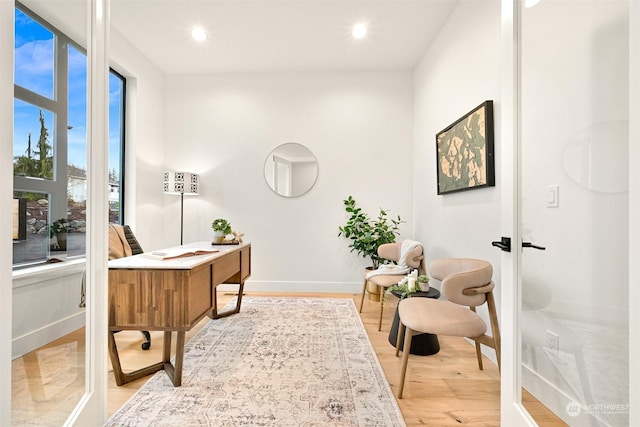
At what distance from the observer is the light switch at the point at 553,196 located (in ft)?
3.80

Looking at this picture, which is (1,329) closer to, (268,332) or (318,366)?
(318,366)

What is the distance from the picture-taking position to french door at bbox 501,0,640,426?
94cm

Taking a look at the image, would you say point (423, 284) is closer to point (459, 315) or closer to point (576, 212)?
point (459, 315)

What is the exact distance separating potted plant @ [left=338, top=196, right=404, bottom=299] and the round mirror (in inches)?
23.6

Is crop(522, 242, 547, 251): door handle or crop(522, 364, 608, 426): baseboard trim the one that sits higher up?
crop(522, 242, 547, 251): door handle

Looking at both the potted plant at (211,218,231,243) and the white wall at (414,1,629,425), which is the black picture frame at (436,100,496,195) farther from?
the potted plant at (211,218,231,243)

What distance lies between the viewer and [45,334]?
41.8 inches

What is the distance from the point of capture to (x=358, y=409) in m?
1.50

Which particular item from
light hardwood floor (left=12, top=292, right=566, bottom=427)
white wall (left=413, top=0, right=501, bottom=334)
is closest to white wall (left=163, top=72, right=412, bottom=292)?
white wall (left=413, top=0, right=501, bottom=334)

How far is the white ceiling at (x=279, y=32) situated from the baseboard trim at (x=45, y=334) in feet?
8.91

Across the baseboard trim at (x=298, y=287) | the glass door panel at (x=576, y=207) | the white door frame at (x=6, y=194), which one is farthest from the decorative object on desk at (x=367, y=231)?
the white door frame at (x=6, y=194)

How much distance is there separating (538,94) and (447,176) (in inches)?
59.3

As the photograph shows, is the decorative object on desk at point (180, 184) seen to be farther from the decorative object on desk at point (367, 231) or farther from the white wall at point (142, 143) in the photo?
the decorative object on desk at point (367, 231)

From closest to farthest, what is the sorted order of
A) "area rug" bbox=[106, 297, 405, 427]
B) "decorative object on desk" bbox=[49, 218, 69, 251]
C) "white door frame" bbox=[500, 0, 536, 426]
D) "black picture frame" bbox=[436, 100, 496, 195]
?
"decorative object on desk" bbox=[49, 218, 69, 251] → "white door frame" bbox=[500, 0, 536, 426] → "area rug" bbox=[106, 297, 405, 427] → "black picture frame" bbox=[436, 100, 496, 195]
